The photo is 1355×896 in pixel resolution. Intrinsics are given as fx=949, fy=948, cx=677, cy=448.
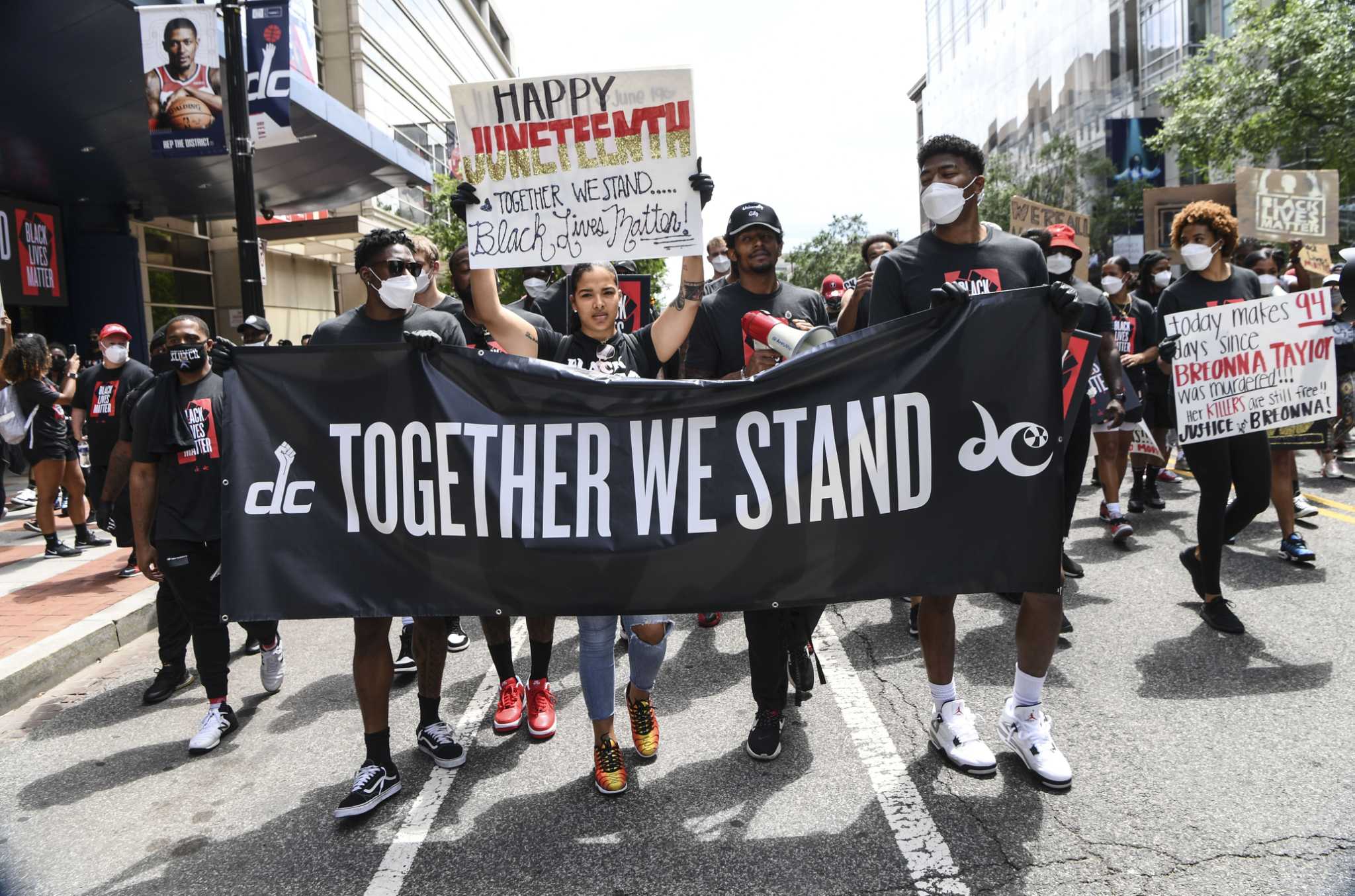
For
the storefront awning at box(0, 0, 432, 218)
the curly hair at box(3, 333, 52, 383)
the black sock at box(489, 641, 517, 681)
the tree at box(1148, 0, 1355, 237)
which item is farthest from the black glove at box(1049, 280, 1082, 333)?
the tree at box(1148, 0, 1355, 237)

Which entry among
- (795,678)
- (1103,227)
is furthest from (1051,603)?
(1103,227)

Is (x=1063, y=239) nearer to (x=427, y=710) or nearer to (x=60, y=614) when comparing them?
(x=427, y=710)

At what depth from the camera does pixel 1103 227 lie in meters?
41.4

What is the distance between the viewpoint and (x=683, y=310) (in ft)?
12.5

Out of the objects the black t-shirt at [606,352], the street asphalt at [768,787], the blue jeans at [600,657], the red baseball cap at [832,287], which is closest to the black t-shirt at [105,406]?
the street asphalt at [768,787]

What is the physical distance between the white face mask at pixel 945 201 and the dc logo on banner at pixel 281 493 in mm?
2425

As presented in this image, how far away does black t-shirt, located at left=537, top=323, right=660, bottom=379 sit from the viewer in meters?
3.76

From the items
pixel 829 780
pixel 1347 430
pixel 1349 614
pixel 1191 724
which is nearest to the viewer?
pixel 829 780

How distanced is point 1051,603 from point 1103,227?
43.0 meters

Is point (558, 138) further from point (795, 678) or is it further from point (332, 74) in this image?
point (332, 74)

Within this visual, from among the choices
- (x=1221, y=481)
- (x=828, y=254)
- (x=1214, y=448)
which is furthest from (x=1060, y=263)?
(x=828, y=254)

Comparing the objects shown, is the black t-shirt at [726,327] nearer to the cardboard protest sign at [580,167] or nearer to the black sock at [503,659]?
the cardboard protest sign at [580,167]

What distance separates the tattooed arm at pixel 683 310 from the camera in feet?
12.4

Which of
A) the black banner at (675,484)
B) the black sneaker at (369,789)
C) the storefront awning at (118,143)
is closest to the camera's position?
the black banner at (675,484)
